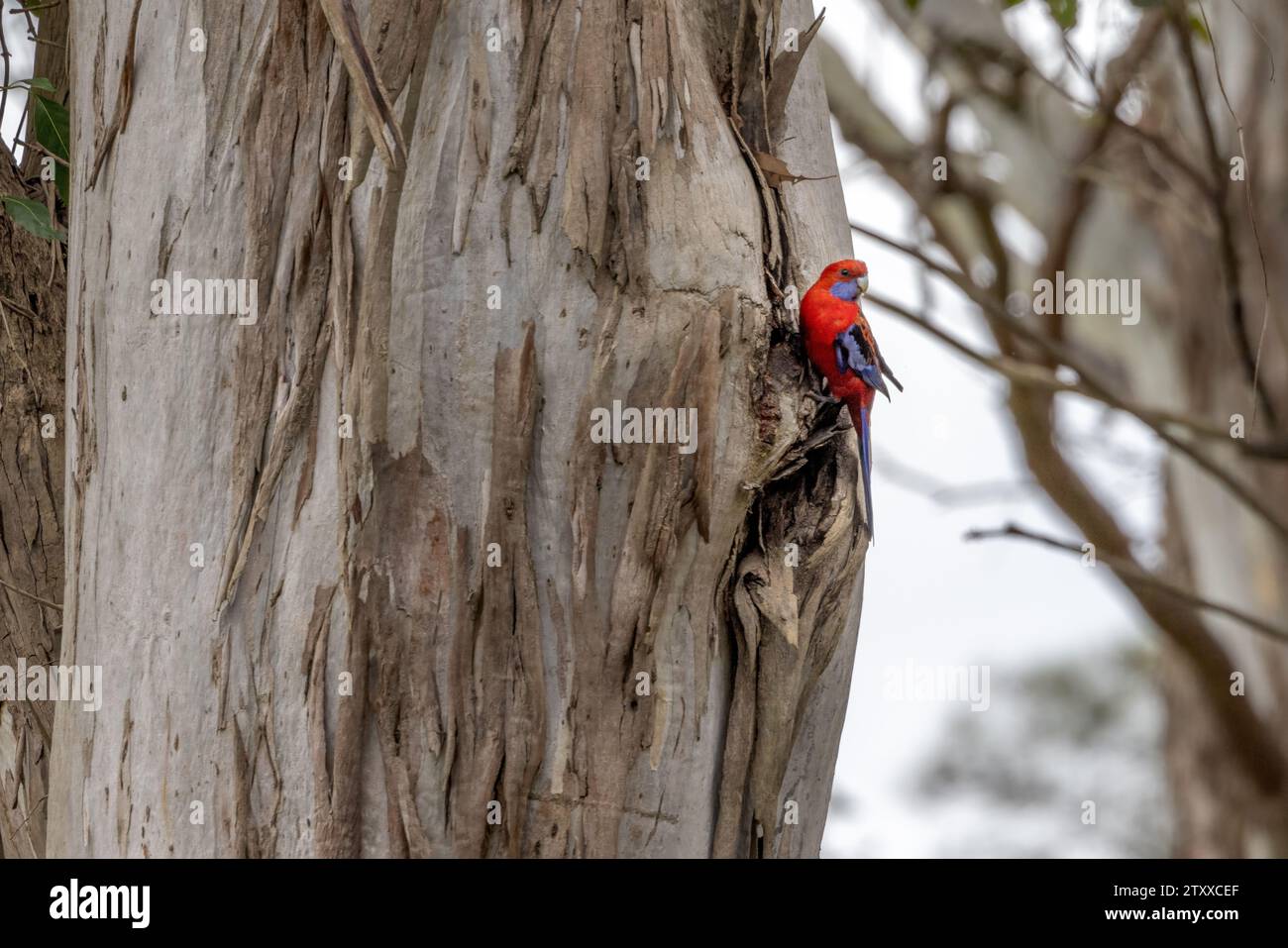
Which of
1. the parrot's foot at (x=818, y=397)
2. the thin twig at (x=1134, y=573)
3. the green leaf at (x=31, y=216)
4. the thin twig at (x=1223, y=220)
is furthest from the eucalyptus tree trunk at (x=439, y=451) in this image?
the thin twig at (x=1223, y=220)

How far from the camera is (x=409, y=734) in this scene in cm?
148

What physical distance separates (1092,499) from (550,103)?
2.68 meters

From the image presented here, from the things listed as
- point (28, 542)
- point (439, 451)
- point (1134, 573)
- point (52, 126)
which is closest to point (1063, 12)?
point (1134, 573)

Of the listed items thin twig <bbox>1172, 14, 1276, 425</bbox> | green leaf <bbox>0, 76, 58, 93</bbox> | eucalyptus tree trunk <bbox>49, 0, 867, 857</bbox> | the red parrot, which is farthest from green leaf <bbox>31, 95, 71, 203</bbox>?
thin twig <bbox>1172, 14, 1276, 425</bbox>

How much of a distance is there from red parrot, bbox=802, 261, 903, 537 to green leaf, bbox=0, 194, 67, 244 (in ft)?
3.75

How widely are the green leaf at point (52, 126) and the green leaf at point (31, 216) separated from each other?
104 millimetres

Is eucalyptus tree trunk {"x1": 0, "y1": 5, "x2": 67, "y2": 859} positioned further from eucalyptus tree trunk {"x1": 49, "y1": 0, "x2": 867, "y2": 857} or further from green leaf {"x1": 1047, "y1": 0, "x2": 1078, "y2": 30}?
green leaf {"x1": 1047, "y1": 0, "x2": 1078, "y2": 30}

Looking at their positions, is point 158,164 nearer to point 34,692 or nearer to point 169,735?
point 169,735

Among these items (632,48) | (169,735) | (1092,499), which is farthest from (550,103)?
(1092,499)

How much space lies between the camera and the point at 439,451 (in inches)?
58.4

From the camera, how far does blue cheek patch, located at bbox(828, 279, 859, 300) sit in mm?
1603

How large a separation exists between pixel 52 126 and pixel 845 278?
1.27m

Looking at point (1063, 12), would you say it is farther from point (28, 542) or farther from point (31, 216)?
point (28, 542)

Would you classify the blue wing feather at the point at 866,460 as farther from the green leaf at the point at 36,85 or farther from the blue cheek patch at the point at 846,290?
the green leaf at the point at 36,85
